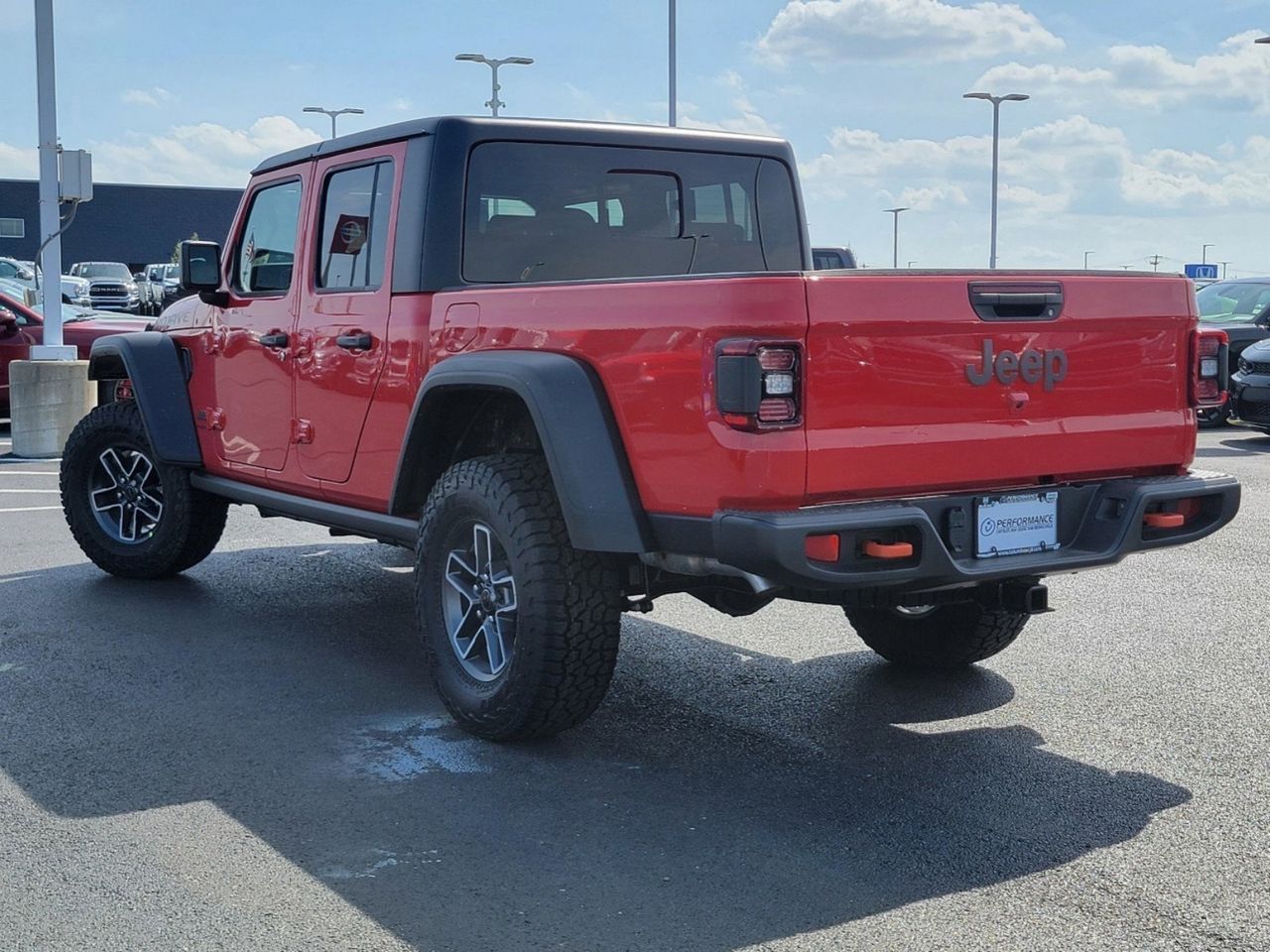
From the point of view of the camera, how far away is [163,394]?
702cm

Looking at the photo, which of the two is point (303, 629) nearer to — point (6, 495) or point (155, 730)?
point (155, 730)

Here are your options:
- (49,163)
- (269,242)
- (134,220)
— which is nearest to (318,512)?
(269,242)

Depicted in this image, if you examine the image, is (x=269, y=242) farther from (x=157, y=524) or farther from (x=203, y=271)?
(x=157, y=524)

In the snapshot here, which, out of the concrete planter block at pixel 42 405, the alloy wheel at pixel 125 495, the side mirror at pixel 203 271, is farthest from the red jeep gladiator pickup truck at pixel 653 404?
the concrete planter block at pixel 42 405

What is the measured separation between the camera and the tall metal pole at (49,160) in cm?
1445

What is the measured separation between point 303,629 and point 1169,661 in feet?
11.8

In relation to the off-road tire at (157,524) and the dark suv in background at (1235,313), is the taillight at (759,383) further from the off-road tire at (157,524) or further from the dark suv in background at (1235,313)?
the dark suv in background at (1235,313)

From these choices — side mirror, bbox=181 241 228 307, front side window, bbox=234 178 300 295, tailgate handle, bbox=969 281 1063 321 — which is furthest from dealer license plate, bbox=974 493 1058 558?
side mirror, bbox=181 241 228 307

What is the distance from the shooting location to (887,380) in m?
4.07

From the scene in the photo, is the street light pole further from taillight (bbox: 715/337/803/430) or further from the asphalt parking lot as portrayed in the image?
taillight (bbox: 715/337/803/430)

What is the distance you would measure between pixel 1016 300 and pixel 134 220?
71411 mm

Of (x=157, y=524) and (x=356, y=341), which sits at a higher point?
(x=356, y=341)

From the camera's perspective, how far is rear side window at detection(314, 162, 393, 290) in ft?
18.2

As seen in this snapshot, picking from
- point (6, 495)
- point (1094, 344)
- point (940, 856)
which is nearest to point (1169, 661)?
point (1094, 344)
